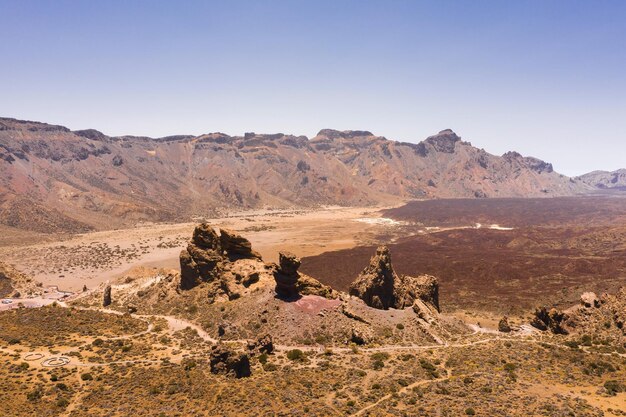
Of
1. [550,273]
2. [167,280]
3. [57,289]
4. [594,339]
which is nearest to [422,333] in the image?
[594,339]

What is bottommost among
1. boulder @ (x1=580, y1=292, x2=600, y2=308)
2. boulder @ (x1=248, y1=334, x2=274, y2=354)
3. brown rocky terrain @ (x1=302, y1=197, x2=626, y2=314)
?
brown rocky terrain @ (x1=302, y1=197, x2=626, y2=314)

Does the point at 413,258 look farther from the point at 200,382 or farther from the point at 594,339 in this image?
the point at 200,382

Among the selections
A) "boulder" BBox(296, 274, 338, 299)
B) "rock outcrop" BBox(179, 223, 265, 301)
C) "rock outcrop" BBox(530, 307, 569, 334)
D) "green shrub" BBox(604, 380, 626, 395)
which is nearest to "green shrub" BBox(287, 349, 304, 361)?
"boulder" BBox(296, 274, 338, 299)

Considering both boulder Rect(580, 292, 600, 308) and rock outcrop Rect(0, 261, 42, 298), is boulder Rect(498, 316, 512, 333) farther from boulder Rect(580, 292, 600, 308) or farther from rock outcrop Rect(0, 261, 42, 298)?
rock outcrop Rect(0, 261, 42, 298)

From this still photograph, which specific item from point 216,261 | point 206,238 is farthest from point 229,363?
point 206,238

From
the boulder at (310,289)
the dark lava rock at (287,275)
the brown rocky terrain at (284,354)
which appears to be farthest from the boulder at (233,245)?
the boulder at (310,289)

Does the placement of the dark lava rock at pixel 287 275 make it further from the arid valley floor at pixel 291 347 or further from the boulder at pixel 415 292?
the boulder at pixel 415 292

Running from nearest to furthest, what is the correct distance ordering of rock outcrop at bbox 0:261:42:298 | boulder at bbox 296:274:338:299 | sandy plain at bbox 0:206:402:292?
boulder at bbox 296:274:338:299, rock outcrop at bbox 0:261:42:298, sandy plain at bbox 0:206:402:292
